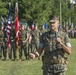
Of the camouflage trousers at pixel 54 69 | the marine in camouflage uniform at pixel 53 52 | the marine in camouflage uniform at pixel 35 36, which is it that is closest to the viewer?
the marine in camouflage uniform at pixel 53 52

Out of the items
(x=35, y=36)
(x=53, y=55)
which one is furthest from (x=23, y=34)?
(x=53, y=55)

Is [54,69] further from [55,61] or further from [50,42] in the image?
[50,42]

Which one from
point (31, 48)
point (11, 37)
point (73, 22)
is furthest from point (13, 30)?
point (73, 22)

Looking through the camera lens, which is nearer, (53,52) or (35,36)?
(53,52)

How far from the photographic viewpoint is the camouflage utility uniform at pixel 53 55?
24.1 ft

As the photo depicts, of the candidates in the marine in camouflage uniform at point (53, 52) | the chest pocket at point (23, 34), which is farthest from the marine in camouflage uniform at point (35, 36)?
the marine in camouflage uniform at point (53, 52)

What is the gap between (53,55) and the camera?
7406 mm

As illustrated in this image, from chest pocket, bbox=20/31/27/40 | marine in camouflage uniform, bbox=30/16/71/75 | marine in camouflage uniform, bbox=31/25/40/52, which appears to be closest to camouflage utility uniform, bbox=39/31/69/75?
marine in camouflage uniform, bbox=30/16/71/75

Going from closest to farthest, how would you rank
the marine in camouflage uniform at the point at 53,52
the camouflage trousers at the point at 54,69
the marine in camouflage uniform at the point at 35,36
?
the marine in camouflage uniform at the point at 53,52
the camouflage trousers at the point at 54,69
the marine in camouflage uniform at the point at 35,36

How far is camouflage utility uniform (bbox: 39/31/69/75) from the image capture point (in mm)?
7336

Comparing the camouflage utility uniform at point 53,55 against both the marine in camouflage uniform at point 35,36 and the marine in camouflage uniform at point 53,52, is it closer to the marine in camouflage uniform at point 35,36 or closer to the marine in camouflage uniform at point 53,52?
the marine in camouflage uniform at point 53,52

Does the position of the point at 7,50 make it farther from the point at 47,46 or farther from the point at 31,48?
the point at 47,46

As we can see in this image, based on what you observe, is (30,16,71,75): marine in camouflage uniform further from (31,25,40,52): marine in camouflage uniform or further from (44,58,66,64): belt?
(31,25,40,52): marine in camouflage uniform

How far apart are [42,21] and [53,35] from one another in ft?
146
